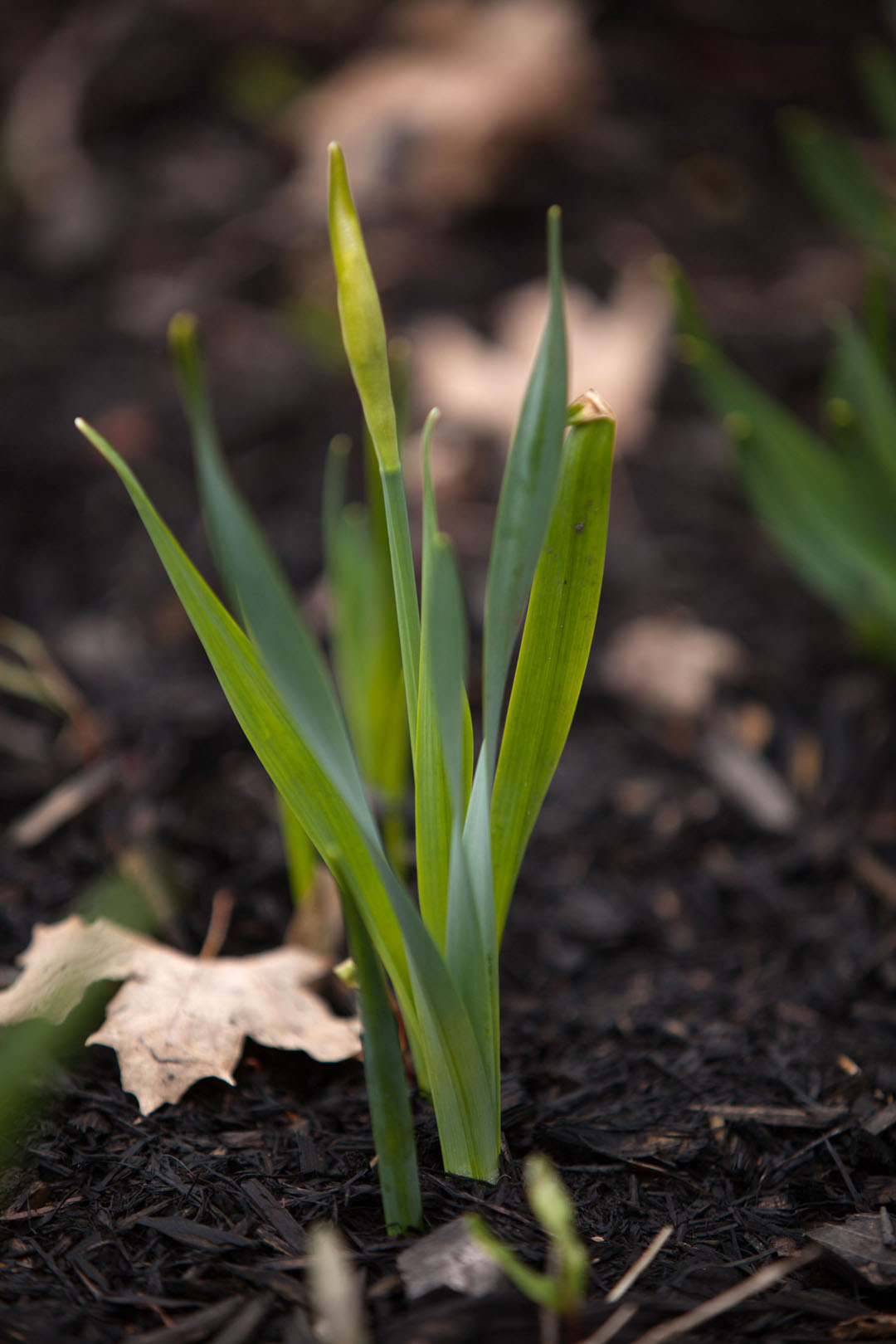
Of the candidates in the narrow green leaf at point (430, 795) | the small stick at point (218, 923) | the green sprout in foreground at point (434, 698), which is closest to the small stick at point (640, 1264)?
the green sprout in foreground at point (434, 698)

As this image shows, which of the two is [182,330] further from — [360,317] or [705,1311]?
[705,1311]

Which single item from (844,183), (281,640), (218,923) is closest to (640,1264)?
(281,640)

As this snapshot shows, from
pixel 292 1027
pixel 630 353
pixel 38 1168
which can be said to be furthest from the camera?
pixel 630 353

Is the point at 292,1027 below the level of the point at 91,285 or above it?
below

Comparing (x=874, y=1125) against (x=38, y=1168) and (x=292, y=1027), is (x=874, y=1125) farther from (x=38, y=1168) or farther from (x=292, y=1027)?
(x=38, y=1168)

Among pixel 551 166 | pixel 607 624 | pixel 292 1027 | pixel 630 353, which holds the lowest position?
pixel 607 624

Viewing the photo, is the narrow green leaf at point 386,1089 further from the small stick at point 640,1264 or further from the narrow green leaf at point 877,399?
the narrow green leaf at point 877,399

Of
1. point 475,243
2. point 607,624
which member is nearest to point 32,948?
A: point 607,624
